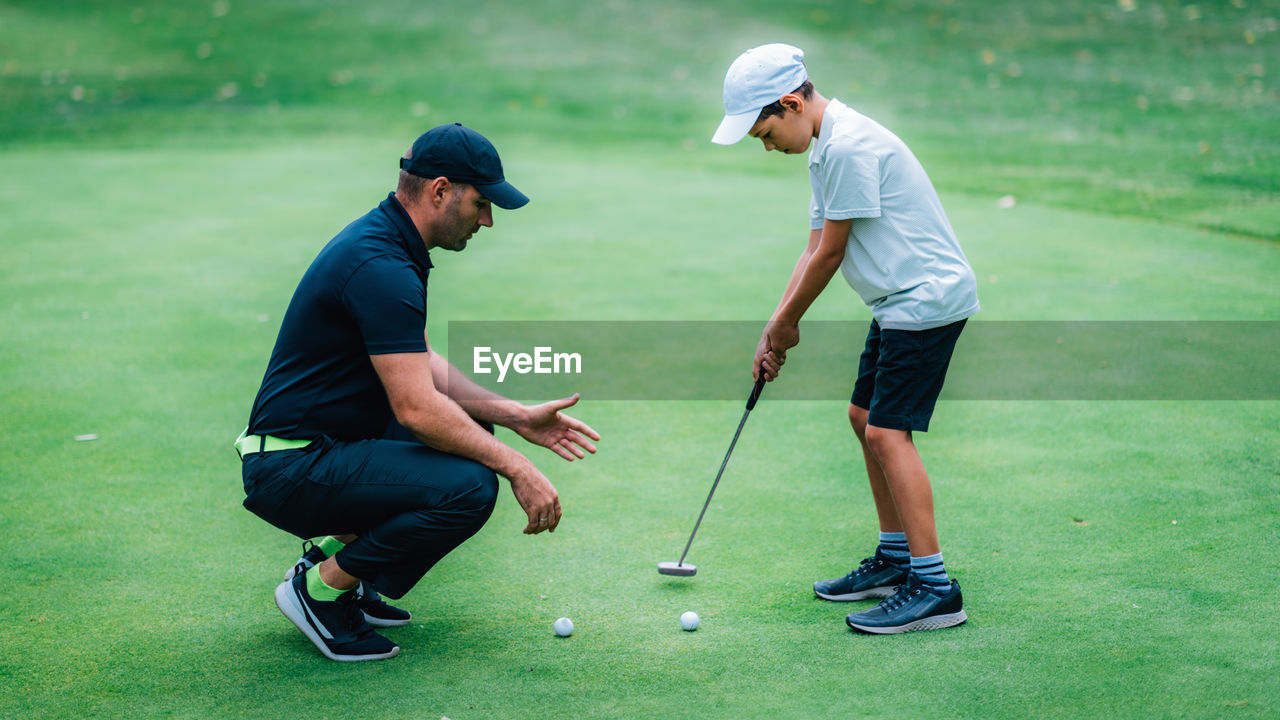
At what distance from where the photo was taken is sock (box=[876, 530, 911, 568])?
4.10m

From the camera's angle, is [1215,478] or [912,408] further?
[1215,478]

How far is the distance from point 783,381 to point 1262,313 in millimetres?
2845

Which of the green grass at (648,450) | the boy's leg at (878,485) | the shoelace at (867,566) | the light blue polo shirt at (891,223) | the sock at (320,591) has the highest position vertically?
the light blue polo shirt at (891,223)

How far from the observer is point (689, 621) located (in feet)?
12.3

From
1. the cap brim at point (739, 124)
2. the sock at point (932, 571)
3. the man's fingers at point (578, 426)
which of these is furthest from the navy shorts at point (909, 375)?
the man's fingers at point (578, 426)

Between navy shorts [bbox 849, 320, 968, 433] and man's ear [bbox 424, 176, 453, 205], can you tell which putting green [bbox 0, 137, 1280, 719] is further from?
man's ear [bbox 424, 176, 453, 205]

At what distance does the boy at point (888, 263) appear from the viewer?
3.69 meters

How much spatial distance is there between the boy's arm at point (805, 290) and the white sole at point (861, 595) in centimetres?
71

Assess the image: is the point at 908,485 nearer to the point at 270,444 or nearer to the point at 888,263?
the point at 888,263

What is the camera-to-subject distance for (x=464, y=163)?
3553 millimetres

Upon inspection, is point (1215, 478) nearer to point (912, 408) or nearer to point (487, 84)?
point (912, 408)

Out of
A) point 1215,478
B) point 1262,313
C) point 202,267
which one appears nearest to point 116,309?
point 202,267

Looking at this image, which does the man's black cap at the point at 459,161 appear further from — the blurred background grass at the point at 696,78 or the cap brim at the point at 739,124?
the blurred background grass at the point at 696,78

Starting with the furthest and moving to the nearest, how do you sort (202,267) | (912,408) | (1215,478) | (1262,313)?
1. (202,267)
2. (1262,313)
3. (1215,478)
4. (912,408)
